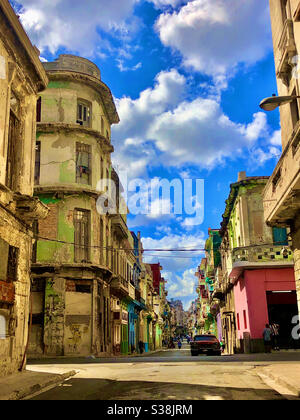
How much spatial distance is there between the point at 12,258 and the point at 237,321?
2211 cm

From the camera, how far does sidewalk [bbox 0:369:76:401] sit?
339 inches

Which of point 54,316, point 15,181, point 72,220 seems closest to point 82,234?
point 72,220

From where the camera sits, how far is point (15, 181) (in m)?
13.8

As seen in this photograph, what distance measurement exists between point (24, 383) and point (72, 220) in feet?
58.3

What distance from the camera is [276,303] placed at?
1063 inches

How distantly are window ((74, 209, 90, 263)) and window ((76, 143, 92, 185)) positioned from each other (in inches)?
82.4

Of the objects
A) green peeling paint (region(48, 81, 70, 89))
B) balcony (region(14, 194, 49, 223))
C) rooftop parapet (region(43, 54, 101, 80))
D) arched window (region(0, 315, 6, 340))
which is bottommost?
arched window (region(0, 315, 6, 340))

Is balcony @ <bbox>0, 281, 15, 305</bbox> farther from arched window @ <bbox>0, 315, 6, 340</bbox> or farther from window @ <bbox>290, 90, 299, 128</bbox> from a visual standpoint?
window @ <bbox>290, 90, 299, 128</bbox>

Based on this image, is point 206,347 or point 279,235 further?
point 206,347

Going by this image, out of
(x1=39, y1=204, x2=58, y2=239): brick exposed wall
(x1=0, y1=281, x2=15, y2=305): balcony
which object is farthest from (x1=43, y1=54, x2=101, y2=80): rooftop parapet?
(x1=0, y1=281, x2=15, y2=305): balcony

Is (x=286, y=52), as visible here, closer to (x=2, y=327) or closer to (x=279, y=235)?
(x=2, y=327)
